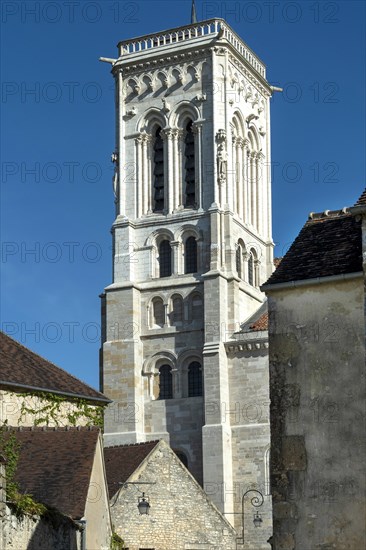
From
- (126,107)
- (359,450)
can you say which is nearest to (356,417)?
(359,450)

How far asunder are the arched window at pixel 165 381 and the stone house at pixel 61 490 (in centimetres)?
2722

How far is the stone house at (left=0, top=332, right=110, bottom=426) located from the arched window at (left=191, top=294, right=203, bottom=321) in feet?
73.0

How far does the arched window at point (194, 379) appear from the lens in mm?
51875

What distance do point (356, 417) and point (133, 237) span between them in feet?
128

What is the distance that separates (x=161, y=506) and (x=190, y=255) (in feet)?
87.2

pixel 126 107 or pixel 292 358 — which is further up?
pixel 126 107

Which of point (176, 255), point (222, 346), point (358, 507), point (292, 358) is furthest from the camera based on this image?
point (176, 255)

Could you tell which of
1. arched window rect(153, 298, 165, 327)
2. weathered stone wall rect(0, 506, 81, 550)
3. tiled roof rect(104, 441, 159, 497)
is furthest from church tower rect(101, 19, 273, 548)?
weathered stone wall rect(0, 506, 81, 550)

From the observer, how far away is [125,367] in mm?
53031

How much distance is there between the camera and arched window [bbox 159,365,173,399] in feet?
173

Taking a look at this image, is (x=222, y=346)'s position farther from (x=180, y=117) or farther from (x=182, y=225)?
(x=180, y=117)

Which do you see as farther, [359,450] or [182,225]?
[182,225]

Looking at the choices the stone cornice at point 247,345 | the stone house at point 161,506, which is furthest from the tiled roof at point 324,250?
the stone cornice at point 247,345

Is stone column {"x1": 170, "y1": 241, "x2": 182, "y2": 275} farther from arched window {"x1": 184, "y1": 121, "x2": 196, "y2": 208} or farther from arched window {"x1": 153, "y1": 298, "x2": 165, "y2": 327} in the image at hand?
arched window {"x1": 184, "y1": 121, "x2": 196, "y2": 208}
